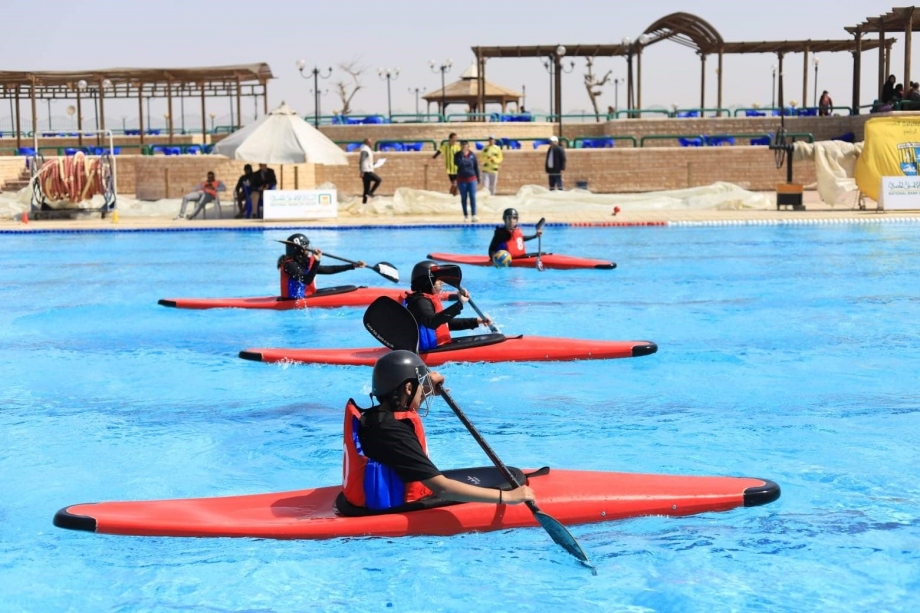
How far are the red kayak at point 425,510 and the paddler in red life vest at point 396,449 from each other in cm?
13

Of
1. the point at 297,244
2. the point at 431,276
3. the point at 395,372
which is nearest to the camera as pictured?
the point at 395,372

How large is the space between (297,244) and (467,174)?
1097 centimetres

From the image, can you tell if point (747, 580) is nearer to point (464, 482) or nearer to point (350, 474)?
point (464, 482)

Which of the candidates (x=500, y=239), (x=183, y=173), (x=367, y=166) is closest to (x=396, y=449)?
(x=500, y=239)

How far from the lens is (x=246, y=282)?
17281 mm

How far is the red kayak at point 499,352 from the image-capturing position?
10414mm

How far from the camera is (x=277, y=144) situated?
25391 millimetres

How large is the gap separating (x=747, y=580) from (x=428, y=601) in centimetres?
163

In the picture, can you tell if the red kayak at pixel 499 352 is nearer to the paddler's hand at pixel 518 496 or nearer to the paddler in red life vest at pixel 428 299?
the paddler in red life vest at pixel 428 299

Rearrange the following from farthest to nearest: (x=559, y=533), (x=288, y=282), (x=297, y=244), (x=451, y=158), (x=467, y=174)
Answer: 1. (x=451, y=158)
2. (x=467, y=174)
3. (x=288, y=282)
4. (x=297, y=244)
5. (x=559, y=533)

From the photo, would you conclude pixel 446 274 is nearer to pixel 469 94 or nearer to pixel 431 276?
pixel 431 276

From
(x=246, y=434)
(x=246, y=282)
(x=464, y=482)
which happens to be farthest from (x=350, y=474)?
(x=246, y=282)

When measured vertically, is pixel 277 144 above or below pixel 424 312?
above

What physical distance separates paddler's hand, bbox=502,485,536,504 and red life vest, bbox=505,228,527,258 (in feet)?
36.9
